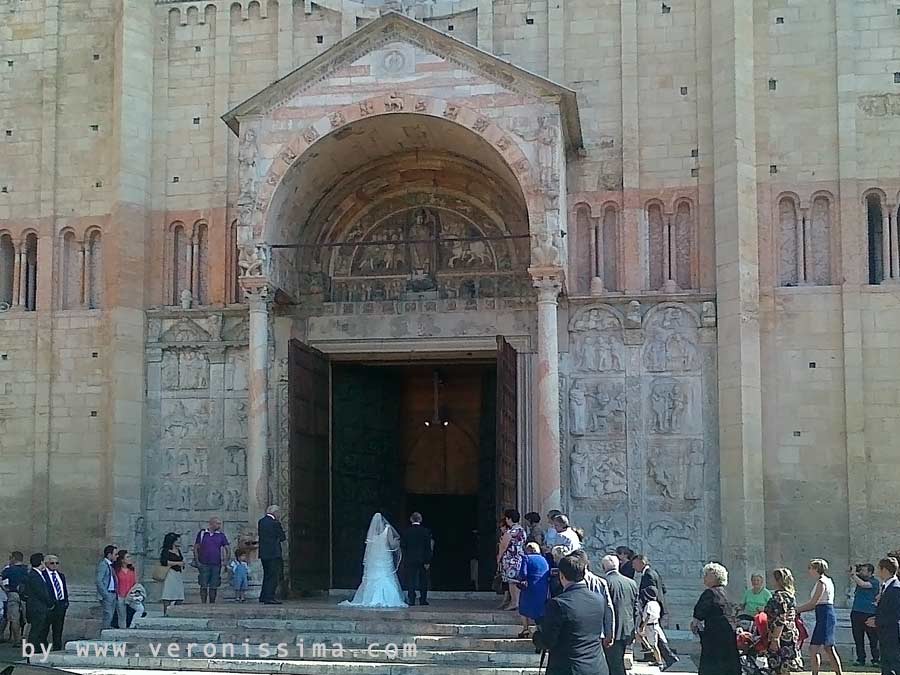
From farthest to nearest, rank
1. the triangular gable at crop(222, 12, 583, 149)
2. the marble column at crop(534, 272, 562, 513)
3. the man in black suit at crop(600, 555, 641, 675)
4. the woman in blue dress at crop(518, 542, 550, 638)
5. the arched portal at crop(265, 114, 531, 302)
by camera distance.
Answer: the arched portal at crop(265, 114, 531, 302), the triangular gable at crop(222, 12, 583, 149), the marble column at crop(534, 272, 562, 513), the woman in blue dress at crop(518, 542, 550, 638), the man in black suit at crop(600, 555, 641, 675)

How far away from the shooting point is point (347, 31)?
21.7 meters

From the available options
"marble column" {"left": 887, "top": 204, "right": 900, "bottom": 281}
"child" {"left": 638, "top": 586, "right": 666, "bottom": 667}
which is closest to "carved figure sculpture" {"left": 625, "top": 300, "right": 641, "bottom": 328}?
"marble column" {"left": 887, "top": 204, "right": 900, "bottom": 281}

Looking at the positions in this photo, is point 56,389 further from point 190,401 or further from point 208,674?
point 208,674

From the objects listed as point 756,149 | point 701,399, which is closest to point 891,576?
point 701,399

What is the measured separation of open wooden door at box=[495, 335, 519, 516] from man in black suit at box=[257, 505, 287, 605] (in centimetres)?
Result: 334

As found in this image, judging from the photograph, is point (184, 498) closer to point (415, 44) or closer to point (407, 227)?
point (407, 227)

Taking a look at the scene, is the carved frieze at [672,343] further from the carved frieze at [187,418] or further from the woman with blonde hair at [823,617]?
the carved frieze at [187,418]

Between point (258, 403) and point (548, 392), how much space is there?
14.7 feet

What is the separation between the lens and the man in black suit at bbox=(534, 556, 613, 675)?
9.20 metres

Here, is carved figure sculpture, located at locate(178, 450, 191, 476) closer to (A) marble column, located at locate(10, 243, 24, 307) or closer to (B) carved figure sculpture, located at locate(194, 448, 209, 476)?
(B) carved figure sculpture, located at locate(194, 448, 209, 476)

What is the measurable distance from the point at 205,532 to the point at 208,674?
4670mm

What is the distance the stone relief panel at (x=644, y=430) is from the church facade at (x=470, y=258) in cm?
5

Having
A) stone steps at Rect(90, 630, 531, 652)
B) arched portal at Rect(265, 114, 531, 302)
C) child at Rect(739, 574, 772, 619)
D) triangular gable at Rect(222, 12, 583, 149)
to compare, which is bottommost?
stone steps at Rect(90, 630, 531, 652)

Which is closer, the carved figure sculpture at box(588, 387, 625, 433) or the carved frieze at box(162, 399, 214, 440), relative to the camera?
the carved figure sculpture at box(588, 387, 625, 433)
